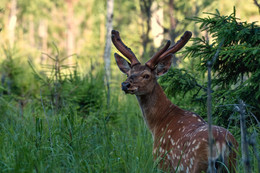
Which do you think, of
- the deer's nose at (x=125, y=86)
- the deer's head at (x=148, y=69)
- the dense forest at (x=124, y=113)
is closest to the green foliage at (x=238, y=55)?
the dense forest at (x=124, y=113)

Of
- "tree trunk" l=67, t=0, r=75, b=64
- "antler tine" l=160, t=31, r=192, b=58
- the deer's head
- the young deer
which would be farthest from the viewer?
"tree trunk" l=67, t=0, r=75, b=64

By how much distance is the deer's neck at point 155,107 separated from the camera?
15.5 feet

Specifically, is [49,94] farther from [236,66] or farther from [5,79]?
[236,66]

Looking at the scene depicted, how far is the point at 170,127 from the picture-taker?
433 cm

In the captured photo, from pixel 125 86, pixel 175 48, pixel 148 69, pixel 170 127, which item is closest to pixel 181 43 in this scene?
pixel 175 48

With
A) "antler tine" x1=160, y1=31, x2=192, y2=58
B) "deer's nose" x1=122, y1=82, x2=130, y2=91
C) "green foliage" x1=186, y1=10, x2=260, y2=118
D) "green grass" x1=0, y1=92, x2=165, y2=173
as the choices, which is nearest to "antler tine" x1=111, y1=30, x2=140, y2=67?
"antler tine" x1=160, y1=31, x2=192, y2=58

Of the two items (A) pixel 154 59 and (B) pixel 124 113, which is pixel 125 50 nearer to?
(A) pixel 154 59

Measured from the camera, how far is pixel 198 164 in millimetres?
3285

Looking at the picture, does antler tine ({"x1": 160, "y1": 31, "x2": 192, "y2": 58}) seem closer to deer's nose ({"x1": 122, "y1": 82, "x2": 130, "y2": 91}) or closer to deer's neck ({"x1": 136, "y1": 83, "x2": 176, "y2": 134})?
deer's neck ({"x1": 136, "y1": 83, "x2": 176, "y2": 134})

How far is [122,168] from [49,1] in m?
31.0

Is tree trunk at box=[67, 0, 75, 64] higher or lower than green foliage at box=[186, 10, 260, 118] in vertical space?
higher

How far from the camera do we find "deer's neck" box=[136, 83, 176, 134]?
4.71m

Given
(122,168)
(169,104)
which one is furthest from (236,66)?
(122,168)

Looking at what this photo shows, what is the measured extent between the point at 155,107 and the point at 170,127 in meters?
0.51
